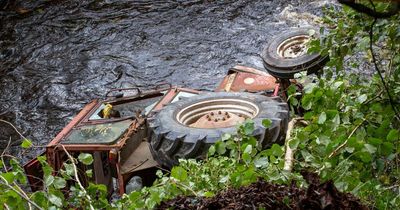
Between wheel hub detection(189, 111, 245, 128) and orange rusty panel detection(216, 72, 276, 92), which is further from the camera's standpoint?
orange rusty panel detection(216, 72, 276, 92)

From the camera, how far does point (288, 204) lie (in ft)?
6.77

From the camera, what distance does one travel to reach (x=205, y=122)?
501 centimetres

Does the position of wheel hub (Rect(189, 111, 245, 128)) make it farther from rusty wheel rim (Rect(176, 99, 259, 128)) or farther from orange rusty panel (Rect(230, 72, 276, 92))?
orange rusty panel (Rect(230, 72, 276, 92))

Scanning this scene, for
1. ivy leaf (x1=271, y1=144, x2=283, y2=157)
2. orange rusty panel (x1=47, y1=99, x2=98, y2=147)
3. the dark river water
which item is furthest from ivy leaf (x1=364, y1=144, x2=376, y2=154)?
the dark river water

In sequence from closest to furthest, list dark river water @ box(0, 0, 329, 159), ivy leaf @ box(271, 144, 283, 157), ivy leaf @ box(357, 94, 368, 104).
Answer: ivy leaf @ box(271, 144, 283, 157)
ivy leaf @ box(357, 94, 368, 104)
dark river water @ box(0, 0, 329, 159)

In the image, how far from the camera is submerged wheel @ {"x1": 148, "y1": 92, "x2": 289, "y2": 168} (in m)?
4.57

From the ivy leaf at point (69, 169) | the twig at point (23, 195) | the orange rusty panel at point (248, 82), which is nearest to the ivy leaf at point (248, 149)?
the ivy leaf at point (69, 169)

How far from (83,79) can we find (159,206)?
7522 mm

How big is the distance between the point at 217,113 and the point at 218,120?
5.5 inches

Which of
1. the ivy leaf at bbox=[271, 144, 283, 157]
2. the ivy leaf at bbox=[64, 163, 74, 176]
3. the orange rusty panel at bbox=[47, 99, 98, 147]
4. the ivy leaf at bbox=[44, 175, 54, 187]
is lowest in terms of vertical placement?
the orange rusty panel at bbox=[47, 99, 98, 147]

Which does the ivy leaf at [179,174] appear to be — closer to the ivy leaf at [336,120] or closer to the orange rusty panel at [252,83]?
the ivy leaf at [336,120]

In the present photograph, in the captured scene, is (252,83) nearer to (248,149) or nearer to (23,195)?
(248,149)

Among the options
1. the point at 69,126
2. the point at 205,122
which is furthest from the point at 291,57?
the point at 69,126

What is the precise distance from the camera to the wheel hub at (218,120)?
4.91 meters
